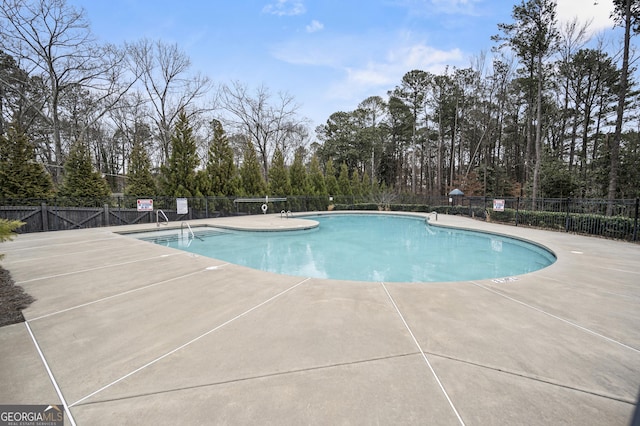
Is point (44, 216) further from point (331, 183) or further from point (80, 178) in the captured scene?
point (331, 183)

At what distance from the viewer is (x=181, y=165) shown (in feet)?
48.4

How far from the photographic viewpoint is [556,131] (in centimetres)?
2261

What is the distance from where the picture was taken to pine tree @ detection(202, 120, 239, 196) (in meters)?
16.2

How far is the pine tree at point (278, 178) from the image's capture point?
19.5m

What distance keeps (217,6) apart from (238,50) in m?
3.55

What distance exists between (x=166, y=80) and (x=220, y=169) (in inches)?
354

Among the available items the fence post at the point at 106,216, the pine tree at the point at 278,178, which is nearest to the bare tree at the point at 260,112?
the pine tree at the point at 278,178

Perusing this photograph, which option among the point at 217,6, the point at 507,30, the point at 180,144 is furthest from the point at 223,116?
the point at 507,30

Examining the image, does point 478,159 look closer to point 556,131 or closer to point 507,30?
point 556,131

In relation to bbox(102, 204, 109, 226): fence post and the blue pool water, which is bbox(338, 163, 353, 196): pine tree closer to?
the blue pool water

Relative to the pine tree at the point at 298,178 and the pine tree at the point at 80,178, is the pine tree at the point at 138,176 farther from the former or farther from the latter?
the pine tree at the point at 298,178

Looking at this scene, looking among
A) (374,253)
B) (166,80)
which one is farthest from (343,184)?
(374,253)

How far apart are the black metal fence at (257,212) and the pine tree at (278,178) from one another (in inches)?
33.4

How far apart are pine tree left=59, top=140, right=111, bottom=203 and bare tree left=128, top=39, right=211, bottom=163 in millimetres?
6521
